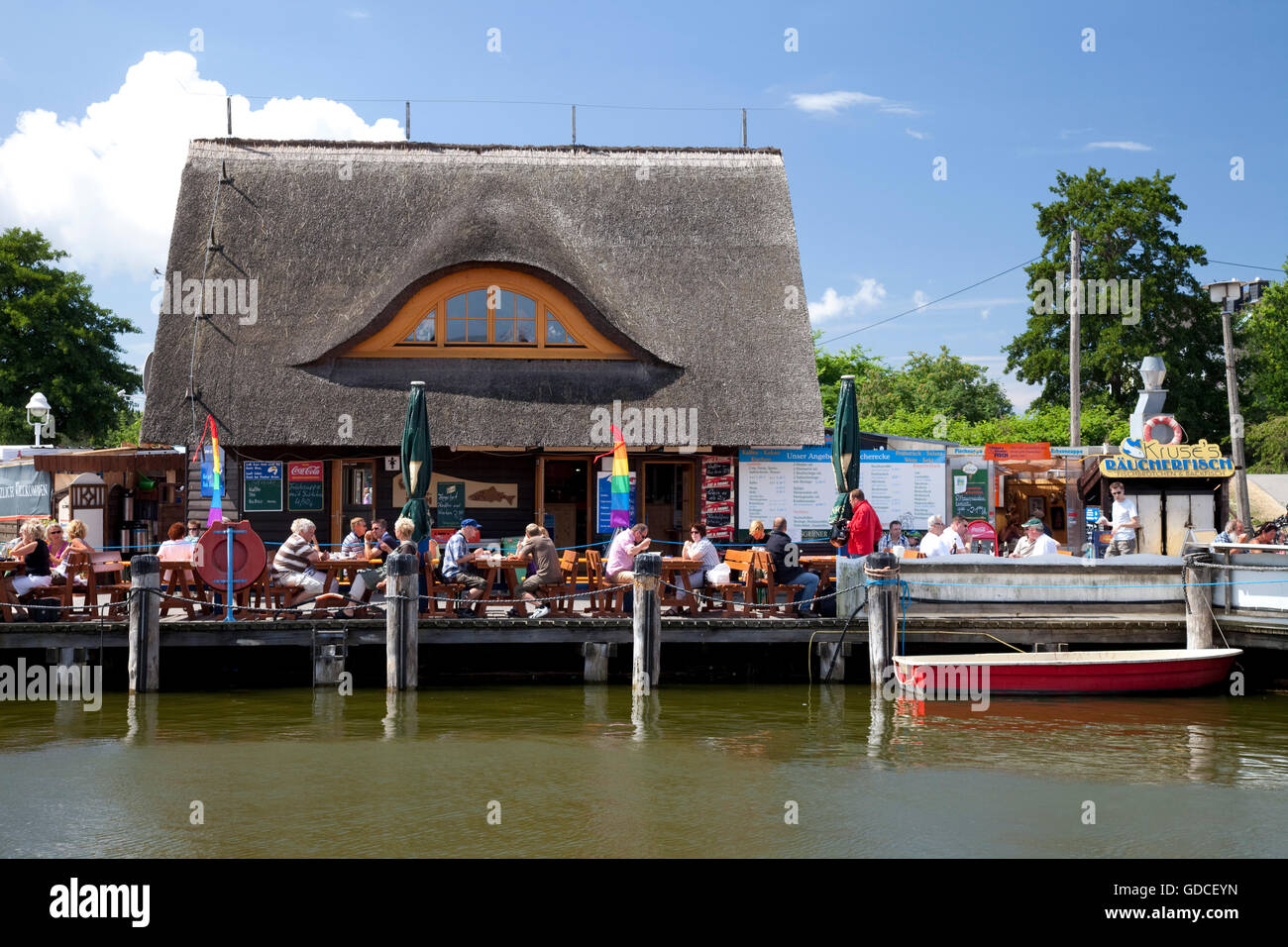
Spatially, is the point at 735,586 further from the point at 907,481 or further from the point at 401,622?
the point at 907,481

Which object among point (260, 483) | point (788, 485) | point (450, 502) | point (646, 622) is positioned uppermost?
point (260, 483)

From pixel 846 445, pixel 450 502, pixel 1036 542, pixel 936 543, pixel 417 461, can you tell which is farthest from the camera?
pixel 450 502

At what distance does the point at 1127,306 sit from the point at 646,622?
95.8 ft

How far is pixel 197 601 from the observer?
13.0 metres

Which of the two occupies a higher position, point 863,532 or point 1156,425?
point 1156,425

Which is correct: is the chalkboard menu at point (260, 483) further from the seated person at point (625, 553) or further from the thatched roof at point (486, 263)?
the seated person at point (625, 553)

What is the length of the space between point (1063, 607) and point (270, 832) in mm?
9300

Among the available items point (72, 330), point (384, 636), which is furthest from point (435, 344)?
point (72, 330)

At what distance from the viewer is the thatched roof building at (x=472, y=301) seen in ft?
Result: 59.4

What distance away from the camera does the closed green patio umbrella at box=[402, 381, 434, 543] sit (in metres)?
15.0

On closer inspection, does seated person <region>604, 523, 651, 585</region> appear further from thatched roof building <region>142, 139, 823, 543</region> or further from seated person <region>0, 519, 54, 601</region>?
seated person <region>0, 519, 54, 601</region>

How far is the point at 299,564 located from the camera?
1370 centimetres

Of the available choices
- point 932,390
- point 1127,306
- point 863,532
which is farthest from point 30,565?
point 932,390

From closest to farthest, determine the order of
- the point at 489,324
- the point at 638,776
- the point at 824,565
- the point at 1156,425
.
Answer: the point at 638,776 < the point at 824,565 < the point at 1156,425 < the point at 489,324
